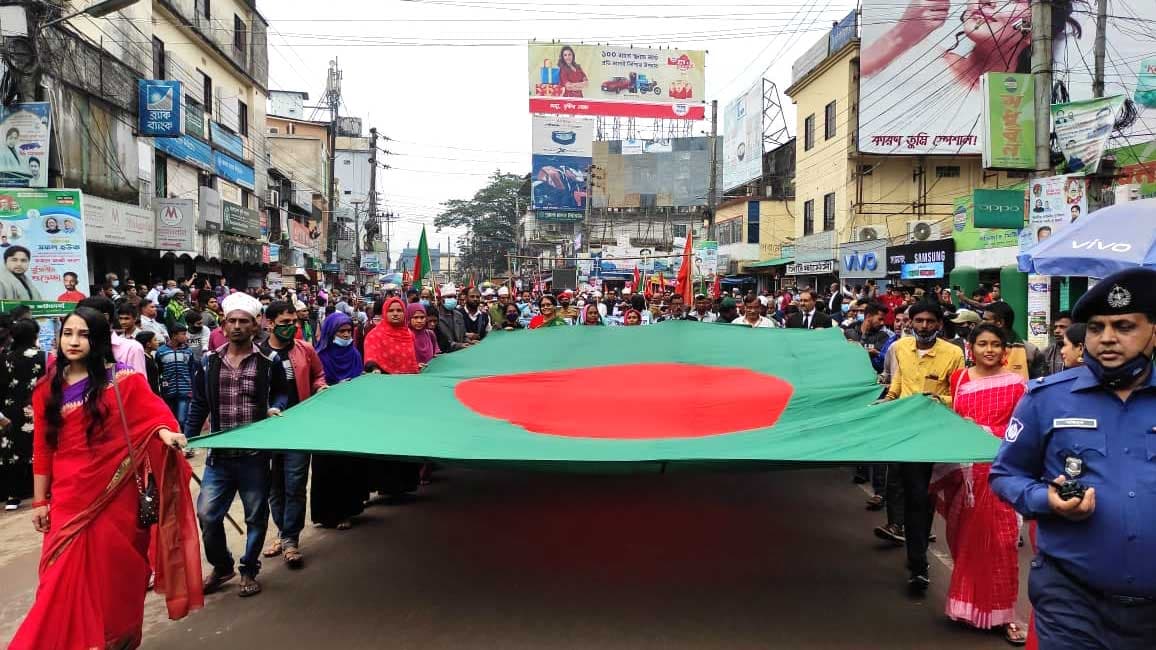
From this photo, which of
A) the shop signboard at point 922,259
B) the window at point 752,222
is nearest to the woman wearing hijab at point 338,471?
the shop signboard at point 922,259

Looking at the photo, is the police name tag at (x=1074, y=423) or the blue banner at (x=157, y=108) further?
the blue banner at (x=157, y=108)

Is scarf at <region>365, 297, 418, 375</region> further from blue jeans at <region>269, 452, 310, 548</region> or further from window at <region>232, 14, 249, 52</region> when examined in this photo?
window at <region>232, 14, 249, 52</region>

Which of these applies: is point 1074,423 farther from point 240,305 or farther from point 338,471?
point 338,471

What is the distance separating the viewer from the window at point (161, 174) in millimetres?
19938

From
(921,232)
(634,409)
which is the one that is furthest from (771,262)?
(634,409)

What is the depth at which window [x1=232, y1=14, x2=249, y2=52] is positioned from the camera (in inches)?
1030

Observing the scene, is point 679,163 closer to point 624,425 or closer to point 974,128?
point 974,128

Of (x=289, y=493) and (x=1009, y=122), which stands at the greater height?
(x=1009, y=122)

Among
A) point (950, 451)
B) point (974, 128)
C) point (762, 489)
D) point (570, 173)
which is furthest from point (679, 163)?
point (950, 451)

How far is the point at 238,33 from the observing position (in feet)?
87.4

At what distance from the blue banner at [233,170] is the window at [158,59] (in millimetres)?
3377

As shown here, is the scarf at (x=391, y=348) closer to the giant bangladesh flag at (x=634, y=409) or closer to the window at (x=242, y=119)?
the giant bangladesh flag at (x=634, y=409)

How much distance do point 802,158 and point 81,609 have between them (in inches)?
1188

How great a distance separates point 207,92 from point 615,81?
23.8 metres
